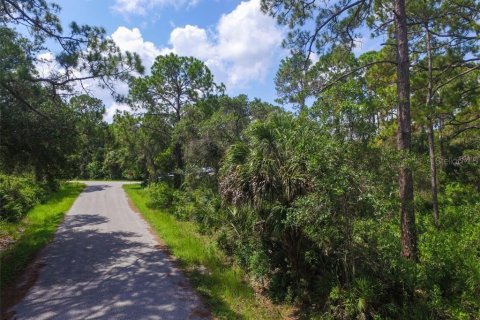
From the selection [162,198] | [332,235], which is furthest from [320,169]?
[162,198]

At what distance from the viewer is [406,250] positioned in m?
8.09

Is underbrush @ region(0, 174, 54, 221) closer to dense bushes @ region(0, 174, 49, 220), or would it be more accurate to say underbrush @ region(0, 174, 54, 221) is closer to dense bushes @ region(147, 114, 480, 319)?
dense bushes @ region(0, 174, 49, 220)

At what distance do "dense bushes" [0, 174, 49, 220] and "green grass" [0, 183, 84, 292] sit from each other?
1.28ft

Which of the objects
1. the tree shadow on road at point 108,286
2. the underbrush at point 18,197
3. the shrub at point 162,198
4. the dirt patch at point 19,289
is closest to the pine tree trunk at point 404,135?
the tree shadow on road at point 108,286

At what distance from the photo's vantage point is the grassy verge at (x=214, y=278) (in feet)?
23.1

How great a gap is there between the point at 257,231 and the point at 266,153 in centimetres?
184

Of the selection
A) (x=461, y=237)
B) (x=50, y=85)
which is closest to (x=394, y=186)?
(x=461, y=237)

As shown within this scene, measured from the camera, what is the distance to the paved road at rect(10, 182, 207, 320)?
21.2 feet

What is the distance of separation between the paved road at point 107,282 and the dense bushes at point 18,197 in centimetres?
331

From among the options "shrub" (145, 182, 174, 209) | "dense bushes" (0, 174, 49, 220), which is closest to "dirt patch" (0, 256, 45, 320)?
"dense bushes" (0, 174, 49, 220)

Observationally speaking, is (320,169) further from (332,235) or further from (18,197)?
(18,197)

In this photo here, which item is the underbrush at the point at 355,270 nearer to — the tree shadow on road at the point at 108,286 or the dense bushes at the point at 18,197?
the tree shadow on road at the point at 108,286

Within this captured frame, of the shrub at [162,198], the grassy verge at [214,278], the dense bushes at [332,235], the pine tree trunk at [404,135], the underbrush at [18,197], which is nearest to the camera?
the dense bushes at [332,235]

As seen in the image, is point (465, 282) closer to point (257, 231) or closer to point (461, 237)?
point (257, 231)
